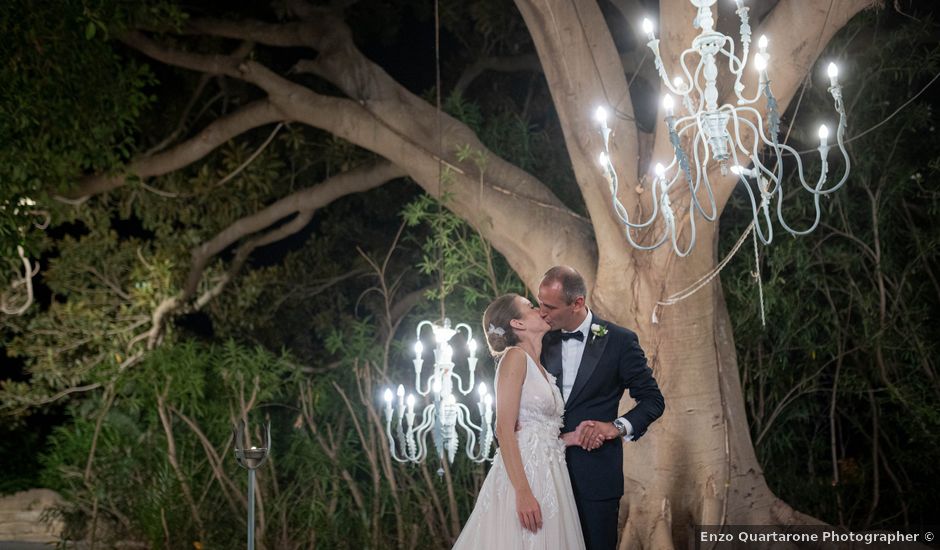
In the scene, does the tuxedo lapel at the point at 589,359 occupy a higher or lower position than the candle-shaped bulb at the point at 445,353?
lower

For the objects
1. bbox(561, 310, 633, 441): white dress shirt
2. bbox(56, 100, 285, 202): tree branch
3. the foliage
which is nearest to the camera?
bbox(561, 310, 633, 441): white dress shirt

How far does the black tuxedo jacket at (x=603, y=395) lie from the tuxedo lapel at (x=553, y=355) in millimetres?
91

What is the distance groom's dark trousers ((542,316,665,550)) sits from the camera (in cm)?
380

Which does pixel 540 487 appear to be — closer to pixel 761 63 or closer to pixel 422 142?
pixel 761 63

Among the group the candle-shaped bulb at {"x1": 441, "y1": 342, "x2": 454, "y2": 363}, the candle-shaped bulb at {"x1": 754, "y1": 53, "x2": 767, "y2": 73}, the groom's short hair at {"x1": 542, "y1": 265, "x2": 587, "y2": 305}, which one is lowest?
the groom's short hair at {"x1": 542, "y1": 265, "x2": 587, "y2": 305}

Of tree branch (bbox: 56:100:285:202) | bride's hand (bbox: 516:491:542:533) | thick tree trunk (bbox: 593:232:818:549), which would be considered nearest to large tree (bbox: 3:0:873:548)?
thick tree trunk (bbox: 593:232:818:549)

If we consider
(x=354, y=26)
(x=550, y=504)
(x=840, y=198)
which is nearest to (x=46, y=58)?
(x=354, y=26)

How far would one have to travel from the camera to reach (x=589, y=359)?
12.5 feet

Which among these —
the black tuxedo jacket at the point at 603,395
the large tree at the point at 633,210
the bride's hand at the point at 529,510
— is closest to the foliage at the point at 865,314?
the large tree at the point at 633,210

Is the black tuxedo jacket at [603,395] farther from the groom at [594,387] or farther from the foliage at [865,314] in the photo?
the foliage at [865,314]

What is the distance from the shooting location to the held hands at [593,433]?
366 cm

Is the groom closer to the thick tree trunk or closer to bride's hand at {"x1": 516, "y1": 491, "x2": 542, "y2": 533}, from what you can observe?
bride's hand at {"x1": 516, "y1": 491, "x2": 542, "y2": 533}

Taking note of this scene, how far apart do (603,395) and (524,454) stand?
0.35 metres

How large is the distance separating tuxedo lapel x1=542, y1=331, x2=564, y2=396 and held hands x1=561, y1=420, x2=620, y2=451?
23cm
